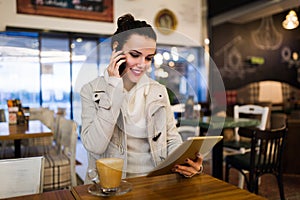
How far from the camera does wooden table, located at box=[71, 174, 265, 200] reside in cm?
92

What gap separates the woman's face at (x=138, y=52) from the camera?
1.01 meters

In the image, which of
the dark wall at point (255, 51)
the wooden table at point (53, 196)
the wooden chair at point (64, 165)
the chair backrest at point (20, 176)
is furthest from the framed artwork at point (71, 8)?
the wooden table at point (53, 196)

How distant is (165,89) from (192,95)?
0.12m

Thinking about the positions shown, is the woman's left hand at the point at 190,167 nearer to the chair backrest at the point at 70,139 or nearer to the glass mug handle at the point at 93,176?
the glass mug handle at the point at 93,176

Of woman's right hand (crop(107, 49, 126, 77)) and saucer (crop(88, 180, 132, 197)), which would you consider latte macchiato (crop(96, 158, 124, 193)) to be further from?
woman's right hand (crop(107, 49, 126, 77))

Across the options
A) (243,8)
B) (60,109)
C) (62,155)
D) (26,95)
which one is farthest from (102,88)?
(243,8)

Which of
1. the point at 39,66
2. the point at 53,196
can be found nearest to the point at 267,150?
the point at 53,196

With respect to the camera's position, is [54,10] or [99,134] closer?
[99,134]

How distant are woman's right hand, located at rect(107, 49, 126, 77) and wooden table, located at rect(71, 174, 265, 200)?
40cm

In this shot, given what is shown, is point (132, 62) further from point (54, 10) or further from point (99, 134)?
point (54, 10)

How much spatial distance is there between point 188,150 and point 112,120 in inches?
12.0

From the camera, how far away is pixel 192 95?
46.9 inches

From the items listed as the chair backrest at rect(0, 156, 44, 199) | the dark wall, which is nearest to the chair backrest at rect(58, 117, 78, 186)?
the chair backrest at rect(0, 156, 44, 199)

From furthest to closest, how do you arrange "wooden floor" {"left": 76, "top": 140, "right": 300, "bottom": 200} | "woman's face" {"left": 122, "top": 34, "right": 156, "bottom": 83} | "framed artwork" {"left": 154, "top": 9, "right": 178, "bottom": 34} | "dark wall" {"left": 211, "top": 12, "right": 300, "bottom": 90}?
"dark wall" {"left": 211, "top": 12, "right": 300, "bottom": 90} < "framed artwork" {"left": 154, "top": 9, "right": 178, "bottom": 34} < "wooden floor" {"left": 76, "top": 140, "right": 300, "bottom": 200} < "woman's face" {"left": 122, "top": 34, "right": 156, "bottom": 83}
